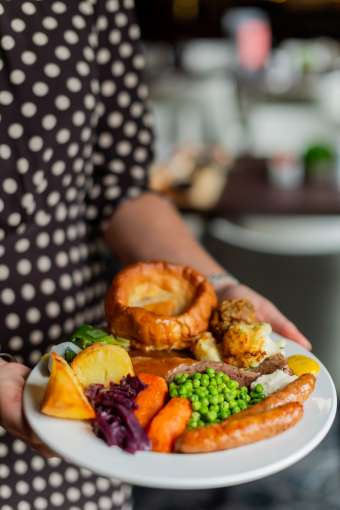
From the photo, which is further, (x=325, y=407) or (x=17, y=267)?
(x=17, y=267)

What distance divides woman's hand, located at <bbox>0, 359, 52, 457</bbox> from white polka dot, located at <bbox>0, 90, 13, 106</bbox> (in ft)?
1.92

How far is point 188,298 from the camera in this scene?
1.63 meters

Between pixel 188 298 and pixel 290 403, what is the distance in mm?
471

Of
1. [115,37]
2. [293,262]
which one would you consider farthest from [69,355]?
[293,262]

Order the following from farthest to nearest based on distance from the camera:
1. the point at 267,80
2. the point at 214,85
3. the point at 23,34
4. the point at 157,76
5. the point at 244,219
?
the point at 267,80 < the point at 157,76 < the point at 214,85 < the point at 244,219 < the point at 23,34

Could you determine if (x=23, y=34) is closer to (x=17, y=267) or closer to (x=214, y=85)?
(x=17, y=267)

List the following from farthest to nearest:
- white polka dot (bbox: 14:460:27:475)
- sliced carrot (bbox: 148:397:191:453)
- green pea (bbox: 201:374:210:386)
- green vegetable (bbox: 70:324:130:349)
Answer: white polka dot (bbox: 14:460:27:475) < green vegetable (bbox: 70:324:130:349) < green pea (bbox: 201:374:210:386) < sliced carrot (bbox: 148:397:191:453)

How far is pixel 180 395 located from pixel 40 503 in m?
0.62

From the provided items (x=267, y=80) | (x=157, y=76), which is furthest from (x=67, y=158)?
(x=267, y=80)

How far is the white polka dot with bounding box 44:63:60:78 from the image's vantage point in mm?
1562

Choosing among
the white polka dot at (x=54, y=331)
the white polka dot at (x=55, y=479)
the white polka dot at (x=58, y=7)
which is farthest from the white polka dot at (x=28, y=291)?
the white polka dot at (x=58, y=7)

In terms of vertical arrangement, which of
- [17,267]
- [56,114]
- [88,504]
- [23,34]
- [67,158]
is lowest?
[88,504]

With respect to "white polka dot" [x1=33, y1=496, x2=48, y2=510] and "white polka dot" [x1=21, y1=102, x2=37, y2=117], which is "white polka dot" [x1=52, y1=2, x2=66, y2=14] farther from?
"white polka dot" [x1=33, y1=496, x2=48, y2=510]

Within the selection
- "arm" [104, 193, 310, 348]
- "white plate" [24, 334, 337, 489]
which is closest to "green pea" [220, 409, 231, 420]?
"white plate" [24, 334, 337, 489]
